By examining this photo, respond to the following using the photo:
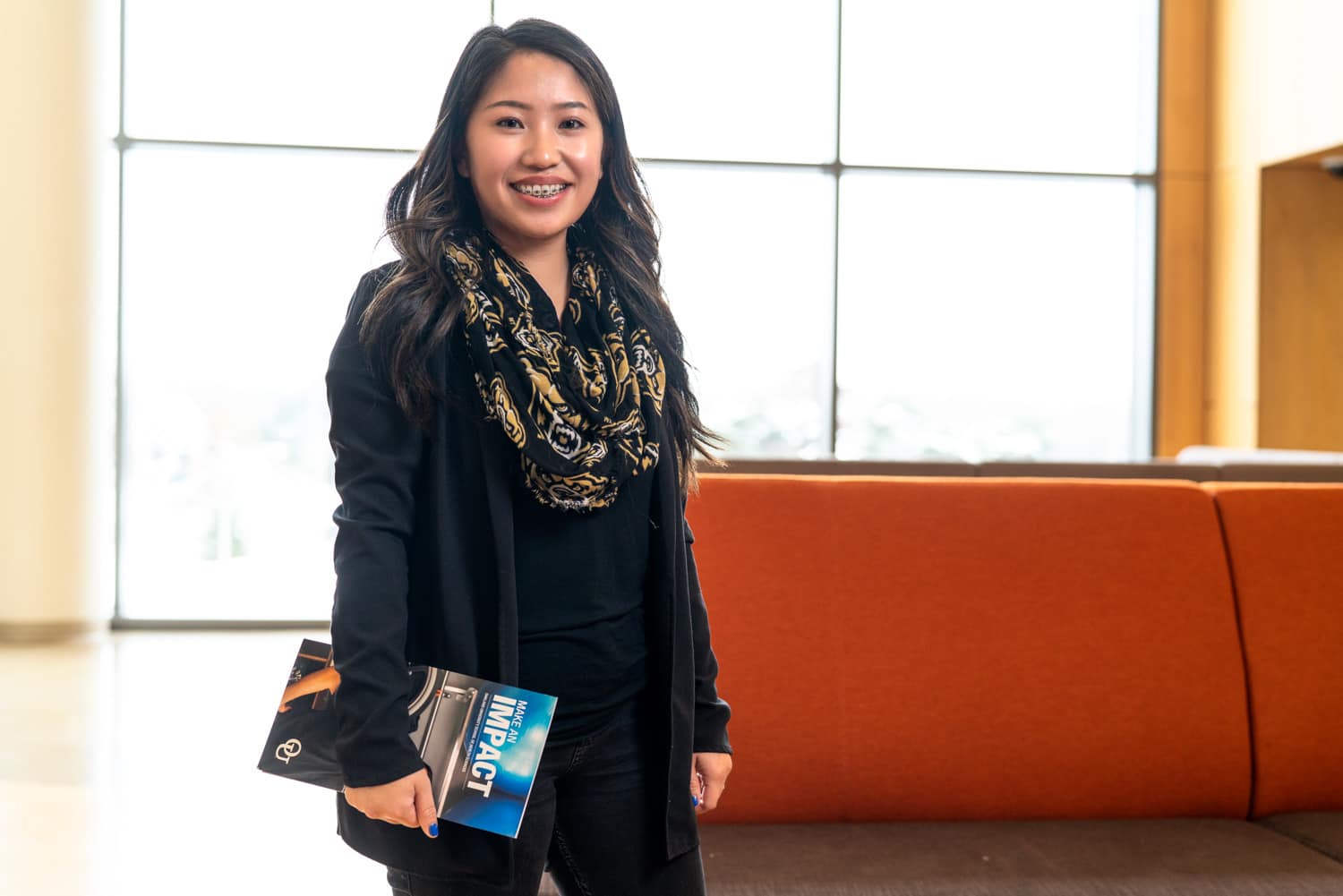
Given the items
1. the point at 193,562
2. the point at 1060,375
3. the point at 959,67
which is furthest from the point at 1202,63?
the point at 193,562

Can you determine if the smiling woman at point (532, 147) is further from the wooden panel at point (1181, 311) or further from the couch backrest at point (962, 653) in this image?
the wooden panel at point (1181, 311)

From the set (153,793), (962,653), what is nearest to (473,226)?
(962,653)

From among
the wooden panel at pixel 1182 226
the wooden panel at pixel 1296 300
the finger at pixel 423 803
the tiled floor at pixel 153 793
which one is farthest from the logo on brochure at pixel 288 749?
the wooden panel at pixel 1182 226

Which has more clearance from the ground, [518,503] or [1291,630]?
[518,503]

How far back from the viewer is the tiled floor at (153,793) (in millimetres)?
2680

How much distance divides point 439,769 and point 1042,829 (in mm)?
1159

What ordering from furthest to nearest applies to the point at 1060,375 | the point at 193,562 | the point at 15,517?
the point at 1060,375
the point at 193,562
the point at 15,517

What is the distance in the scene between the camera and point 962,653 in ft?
6.50

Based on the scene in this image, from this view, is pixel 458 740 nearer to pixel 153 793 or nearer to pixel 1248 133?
pixel 153 793

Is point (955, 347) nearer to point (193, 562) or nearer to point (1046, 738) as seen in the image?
point (193, 562)

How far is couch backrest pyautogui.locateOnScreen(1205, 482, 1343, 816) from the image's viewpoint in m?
2.01

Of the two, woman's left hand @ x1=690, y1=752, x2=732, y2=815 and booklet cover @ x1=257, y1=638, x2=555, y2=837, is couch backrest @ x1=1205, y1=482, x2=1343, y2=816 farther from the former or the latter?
booklet cover @ x1=257, y1=638, x2=555, y2=837

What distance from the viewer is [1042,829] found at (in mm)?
1899

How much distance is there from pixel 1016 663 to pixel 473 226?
1192 mm
